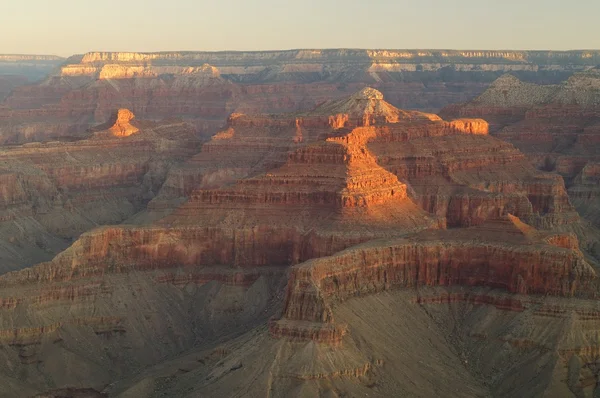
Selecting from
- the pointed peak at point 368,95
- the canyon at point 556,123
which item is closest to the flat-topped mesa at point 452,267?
the canyon at point 556,123

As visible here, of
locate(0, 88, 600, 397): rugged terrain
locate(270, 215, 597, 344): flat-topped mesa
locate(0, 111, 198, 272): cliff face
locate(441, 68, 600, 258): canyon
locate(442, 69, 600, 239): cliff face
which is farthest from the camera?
locate(442, 69, 600, 239): cliff face

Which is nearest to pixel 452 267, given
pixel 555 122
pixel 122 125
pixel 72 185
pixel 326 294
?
pixel 326 294

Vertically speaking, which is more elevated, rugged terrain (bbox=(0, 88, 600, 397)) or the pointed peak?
the pointed peak

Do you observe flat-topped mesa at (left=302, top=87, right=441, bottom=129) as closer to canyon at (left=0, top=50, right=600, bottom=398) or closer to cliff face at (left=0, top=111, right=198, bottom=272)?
canyon at (left=0, top=50, right=600, bottom=398)

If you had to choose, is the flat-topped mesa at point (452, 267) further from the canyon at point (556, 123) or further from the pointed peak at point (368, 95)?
the pointed peak at point (368, 95)

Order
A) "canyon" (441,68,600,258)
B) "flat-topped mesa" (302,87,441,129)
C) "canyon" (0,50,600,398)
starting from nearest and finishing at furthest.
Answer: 1. "canyon" (0,50,600,398)
2. "flat-topped mesa" (302,87,441,129)
3. "canyon" (441,68,600,258)

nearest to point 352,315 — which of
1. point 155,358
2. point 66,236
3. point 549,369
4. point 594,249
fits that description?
point 549,369

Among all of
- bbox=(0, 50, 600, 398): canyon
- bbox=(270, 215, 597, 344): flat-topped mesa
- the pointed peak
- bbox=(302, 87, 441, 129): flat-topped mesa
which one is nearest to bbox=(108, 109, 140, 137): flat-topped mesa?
bbox=(0, 50, 600, 398): canyon

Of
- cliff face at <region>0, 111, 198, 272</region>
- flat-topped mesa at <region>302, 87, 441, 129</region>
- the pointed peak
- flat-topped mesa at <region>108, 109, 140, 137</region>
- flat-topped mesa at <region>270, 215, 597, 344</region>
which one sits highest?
the pointed peak
